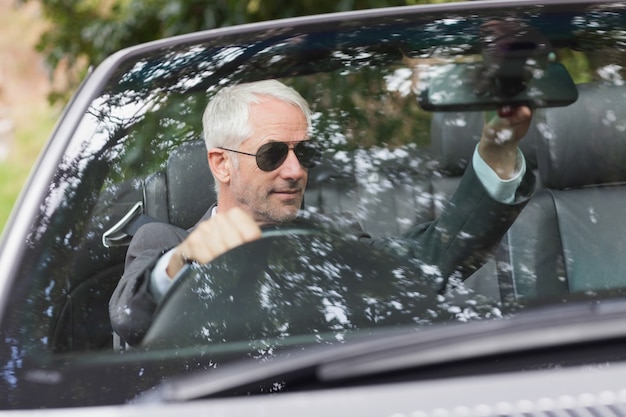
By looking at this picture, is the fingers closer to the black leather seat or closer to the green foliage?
the black leather seat

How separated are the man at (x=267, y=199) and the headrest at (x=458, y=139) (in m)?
0.03

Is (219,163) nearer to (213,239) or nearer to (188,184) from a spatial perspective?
(188,184)

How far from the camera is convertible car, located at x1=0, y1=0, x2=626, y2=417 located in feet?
4.81

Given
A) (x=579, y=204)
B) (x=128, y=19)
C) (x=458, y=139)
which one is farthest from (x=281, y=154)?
(x=128, y=19)

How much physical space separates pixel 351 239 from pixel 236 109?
446mm

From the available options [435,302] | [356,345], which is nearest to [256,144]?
[435,302]

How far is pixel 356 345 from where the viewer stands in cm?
152

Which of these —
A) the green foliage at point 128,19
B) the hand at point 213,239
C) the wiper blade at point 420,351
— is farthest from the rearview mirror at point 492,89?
the green foliage at point 128,19

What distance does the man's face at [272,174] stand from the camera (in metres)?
2.15

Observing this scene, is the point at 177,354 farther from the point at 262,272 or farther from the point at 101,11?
the point at 101,11

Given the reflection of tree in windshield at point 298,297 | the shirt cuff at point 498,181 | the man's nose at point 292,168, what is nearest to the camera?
the reflection of tree in windshield at point 298,297

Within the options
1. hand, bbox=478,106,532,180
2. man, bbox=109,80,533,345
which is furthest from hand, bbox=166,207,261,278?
hand, bbox=478,106,532,180

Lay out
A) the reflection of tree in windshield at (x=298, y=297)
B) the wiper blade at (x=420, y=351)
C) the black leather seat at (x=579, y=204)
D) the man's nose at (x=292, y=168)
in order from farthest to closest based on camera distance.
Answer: the man's nose at (x=292, y=168) < the black leather seat at (x=579, y=204) < the reflection of tree in windshield at (x=298, y=297) < the wiper blade at (x=420, y=351)

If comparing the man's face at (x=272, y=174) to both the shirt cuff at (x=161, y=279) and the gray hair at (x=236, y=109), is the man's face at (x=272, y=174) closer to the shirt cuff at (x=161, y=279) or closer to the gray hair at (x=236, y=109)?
the gray hair at (x=236, y=109)
